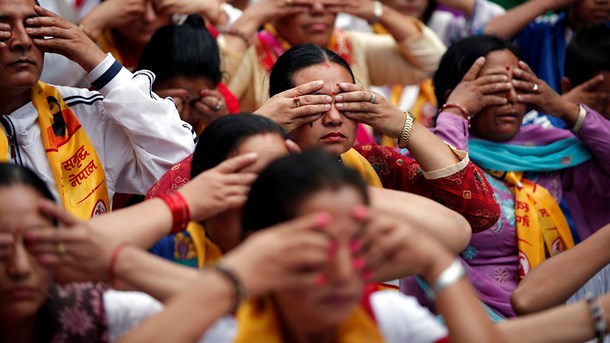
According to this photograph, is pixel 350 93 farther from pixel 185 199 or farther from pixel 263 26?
pixel 263 26

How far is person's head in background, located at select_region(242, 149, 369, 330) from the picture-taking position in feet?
6.88

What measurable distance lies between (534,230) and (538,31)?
188cm

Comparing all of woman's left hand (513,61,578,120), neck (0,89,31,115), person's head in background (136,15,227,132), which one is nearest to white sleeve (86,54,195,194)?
neck (0,89,31,115)

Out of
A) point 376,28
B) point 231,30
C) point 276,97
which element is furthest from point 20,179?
point 376,28

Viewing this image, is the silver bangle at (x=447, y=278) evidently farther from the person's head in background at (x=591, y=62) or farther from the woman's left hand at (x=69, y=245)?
the person's head in background at (x=591, y=62)

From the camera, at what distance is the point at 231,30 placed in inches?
190

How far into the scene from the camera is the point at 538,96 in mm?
4070

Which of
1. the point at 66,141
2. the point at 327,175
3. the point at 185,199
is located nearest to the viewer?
the point at 327,175

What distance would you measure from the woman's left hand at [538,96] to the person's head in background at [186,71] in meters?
1.25

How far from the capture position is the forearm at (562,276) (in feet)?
9.52

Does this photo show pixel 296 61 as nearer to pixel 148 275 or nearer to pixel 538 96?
pixel 538 96

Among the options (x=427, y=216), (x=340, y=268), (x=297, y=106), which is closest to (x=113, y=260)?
(x=340, y=268)

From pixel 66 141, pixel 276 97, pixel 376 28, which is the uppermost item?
pixel 276 97

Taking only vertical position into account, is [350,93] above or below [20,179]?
below
